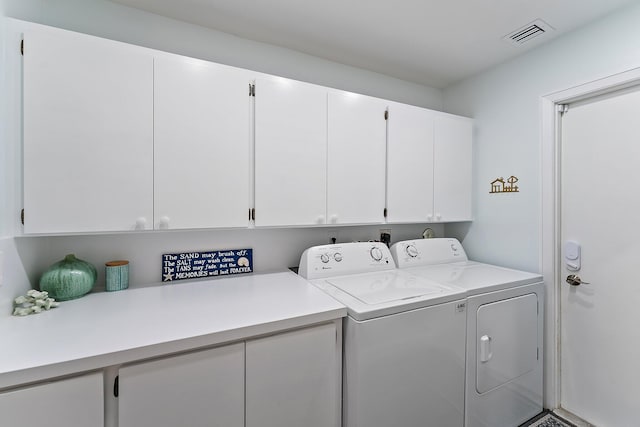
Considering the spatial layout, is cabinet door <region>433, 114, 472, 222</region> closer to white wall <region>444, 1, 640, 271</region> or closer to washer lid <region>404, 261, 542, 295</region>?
white wall <region>444, 1, 640, 271</region>

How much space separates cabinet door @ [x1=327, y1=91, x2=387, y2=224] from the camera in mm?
1822

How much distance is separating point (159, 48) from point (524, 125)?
8.78 feet

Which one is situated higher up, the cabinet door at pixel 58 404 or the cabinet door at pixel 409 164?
the cabinet door at pixel 409 164

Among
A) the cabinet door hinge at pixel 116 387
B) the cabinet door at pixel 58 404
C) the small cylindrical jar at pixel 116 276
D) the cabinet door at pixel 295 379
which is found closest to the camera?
the cabinet door at pixel 58 404

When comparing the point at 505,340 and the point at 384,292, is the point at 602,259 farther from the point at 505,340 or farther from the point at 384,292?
the point at 384,292

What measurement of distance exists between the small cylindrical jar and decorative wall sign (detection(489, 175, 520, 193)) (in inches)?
110

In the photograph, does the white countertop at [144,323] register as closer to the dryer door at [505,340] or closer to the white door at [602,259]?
the dryer door at [505,340]

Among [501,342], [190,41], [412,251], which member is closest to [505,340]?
[501,342]

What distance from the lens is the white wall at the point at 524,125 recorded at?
1675 millimetres

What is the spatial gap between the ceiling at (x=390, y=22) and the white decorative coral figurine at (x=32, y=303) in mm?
1661

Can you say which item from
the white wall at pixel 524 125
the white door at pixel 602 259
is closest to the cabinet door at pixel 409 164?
the white wall at pixel 524 125

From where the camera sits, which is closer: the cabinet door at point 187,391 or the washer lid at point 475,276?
the cabinet door at point 187,391

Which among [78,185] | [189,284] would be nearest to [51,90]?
[78,185]

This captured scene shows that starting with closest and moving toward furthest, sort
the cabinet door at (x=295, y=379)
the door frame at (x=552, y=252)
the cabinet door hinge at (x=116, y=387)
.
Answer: the cabinet door hinge at (x=116, y=387), the cabinet door at (x=295, y=379), the door frame at (x=552, y=252)
